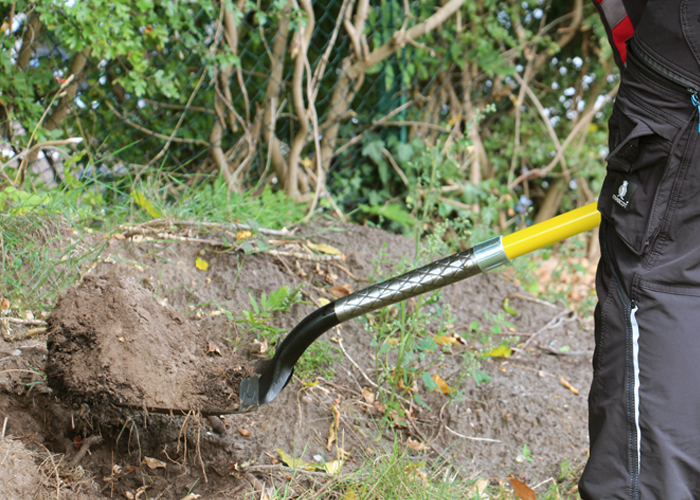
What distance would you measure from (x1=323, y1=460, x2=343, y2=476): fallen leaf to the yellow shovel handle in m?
0.79

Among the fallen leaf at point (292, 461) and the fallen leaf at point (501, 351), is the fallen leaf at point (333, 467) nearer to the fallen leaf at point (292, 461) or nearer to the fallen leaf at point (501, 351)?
the fallen leaf at point (292, 461)

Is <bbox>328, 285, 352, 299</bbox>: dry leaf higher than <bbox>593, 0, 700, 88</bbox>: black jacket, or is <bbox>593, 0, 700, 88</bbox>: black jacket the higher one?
<bbox>593, 0, 700, 88</bbox>: black jacket

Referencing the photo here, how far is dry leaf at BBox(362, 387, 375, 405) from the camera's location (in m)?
1.97

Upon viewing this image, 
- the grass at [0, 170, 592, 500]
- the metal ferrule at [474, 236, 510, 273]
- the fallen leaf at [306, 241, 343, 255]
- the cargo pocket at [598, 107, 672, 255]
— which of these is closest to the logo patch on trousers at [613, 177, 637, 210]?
the cargo pocket at [598, 107, 672, 255]

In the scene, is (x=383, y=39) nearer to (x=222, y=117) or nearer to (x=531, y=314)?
(x=222, y=117)

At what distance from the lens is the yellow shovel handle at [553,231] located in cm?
143

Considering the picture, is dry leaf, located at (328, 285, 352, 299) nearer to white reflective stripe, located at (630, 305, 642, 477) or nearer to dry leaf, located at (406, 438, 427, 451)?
dry leaf, located at (406, 438, 427, 451)

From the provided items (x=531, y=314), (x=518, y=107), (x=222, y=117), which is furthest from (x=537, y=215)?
(x=222, y=117)

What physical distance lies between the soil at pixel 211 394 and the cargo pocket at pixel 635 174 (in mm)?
883

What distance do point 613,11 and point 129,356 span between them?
1518mm

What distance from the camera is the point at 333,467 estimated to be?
1638mm

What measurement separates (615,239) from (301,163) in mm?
2240

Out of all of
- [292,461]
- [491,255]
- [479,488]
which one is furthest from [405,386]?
[491,255]

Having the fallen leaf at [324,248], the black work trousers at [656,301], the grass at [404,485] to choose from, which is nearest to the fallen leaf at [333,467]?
the grass at [404,485]
